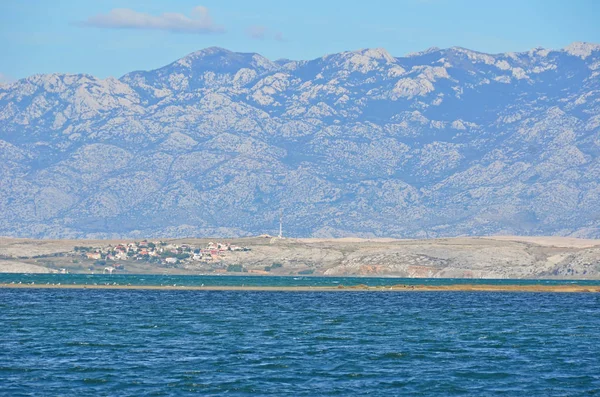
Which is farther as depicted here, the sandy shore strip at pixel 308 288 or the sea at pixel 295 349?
the sandy shore strip at pixel 308 288

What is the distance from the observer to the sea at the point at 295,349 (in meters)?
64.5

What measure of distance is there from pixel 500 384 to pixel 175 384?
1826cm

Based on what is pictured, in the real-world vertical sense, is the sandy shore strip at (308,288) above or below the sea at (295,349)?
above

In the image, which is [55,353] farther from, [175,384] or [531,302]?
[531,302]

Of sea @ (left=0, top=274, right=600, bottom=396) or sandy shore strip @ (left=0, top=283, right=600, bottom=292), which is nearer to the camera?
sea @ (left=0, top=274, right=600, bottom=396)

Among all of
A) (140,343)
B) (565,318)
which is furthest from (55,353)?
(565,318)

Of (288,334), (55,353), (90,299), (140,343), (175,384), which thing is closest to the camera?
(175,384)

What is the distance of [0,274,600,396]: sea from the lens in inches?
2539

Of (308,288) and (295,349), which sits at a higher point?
(308,288)

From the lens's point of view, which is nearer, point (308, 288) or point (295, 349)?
point (295, 349)

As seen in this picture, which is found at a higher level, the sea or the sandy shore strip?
the sandy shore strip

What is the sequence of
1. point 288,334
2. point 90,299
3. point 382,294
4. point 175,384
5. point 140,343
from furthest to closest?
point 382,294
point 90,299
point 288,334
point 140,343
point 175,384

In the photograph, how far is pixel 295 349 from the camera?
82.0 metres

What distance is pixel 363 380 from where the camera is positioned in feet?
219
